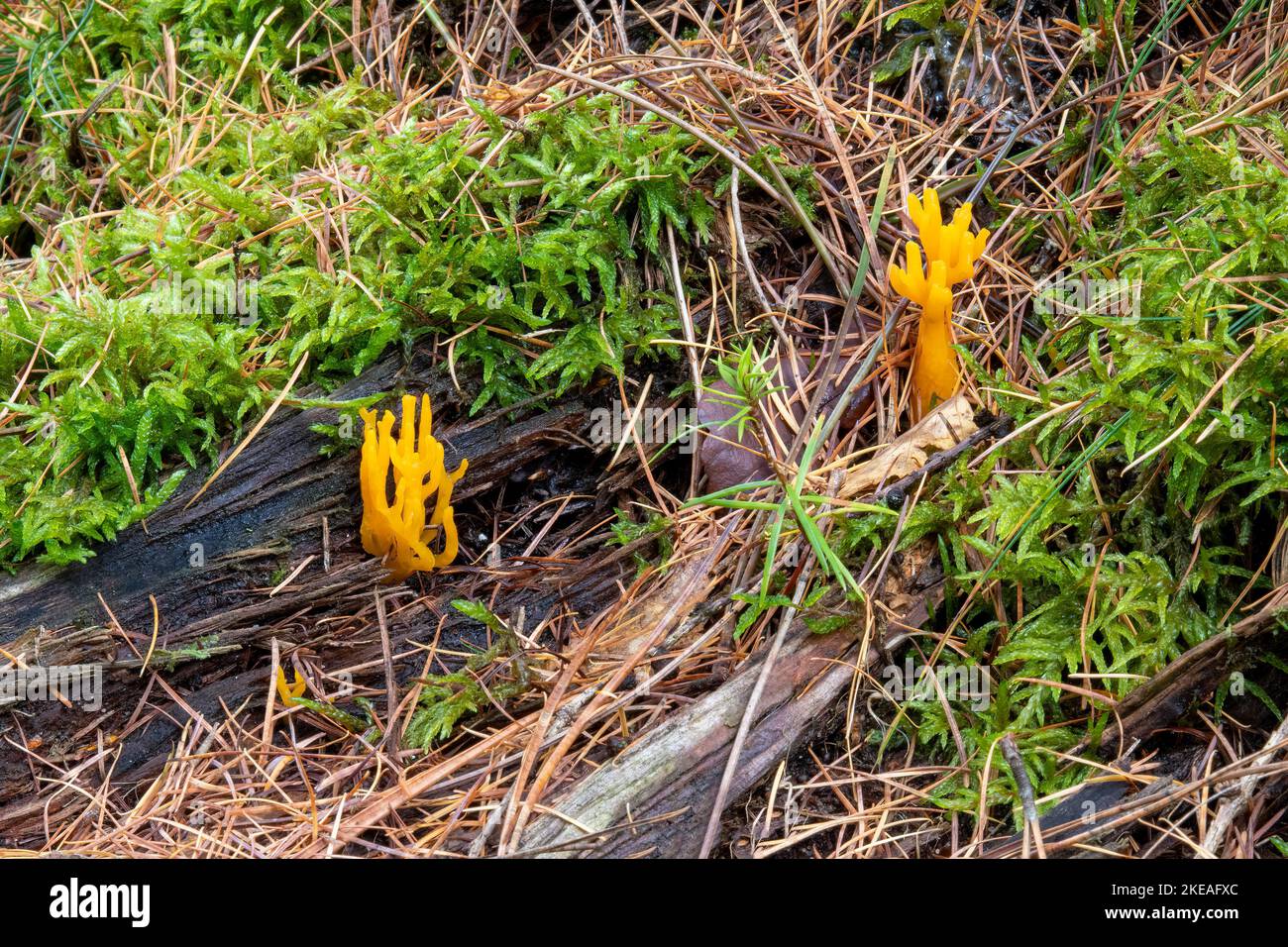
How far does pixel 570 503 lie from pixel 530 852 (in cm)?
106

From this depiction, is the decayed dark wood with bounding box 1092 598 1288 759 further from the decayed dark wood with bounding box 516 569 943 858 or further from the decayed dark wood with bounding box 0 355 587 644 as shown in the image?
the decayed dark wood with bounding box 0 355 587 644

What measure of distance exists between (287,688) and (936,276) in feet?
5.91

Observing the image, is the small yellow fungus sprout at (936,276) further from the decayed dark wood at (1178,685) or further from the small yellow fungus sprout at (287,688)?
the small yellow fungus sprout at (287,688)

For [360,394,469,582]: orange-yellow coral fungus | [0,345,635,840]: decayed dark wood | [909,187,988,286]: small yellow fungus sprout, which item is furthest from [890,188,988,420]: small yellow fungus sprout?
[360,394,469,582]: orange-yellow coral fungus

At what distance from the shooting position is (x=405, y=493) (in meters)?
2.35

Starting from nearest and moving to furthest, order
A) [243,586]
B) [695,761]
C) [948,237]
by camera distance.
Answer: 1. [695,761]
2. [948,237]
3. [243,586]

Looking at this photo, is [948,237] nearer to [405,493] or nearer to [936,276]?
[936,276]

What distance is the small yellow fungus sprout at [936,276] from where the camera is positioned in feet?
7.43

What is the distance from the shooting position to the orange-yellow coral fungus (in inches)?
90.5

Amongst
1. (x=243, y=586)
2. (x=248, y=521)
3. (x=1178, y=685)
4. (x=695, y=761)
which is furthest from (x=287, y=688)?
(x=1178, y=685)

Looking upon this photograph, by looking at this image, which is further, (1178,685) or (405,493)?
(405,493)

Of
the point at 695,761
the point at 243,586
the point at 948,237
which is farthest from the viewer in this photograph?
the point at 243,586

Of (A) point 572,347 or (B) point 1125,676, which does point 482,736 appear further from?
(B) point 1125,676
